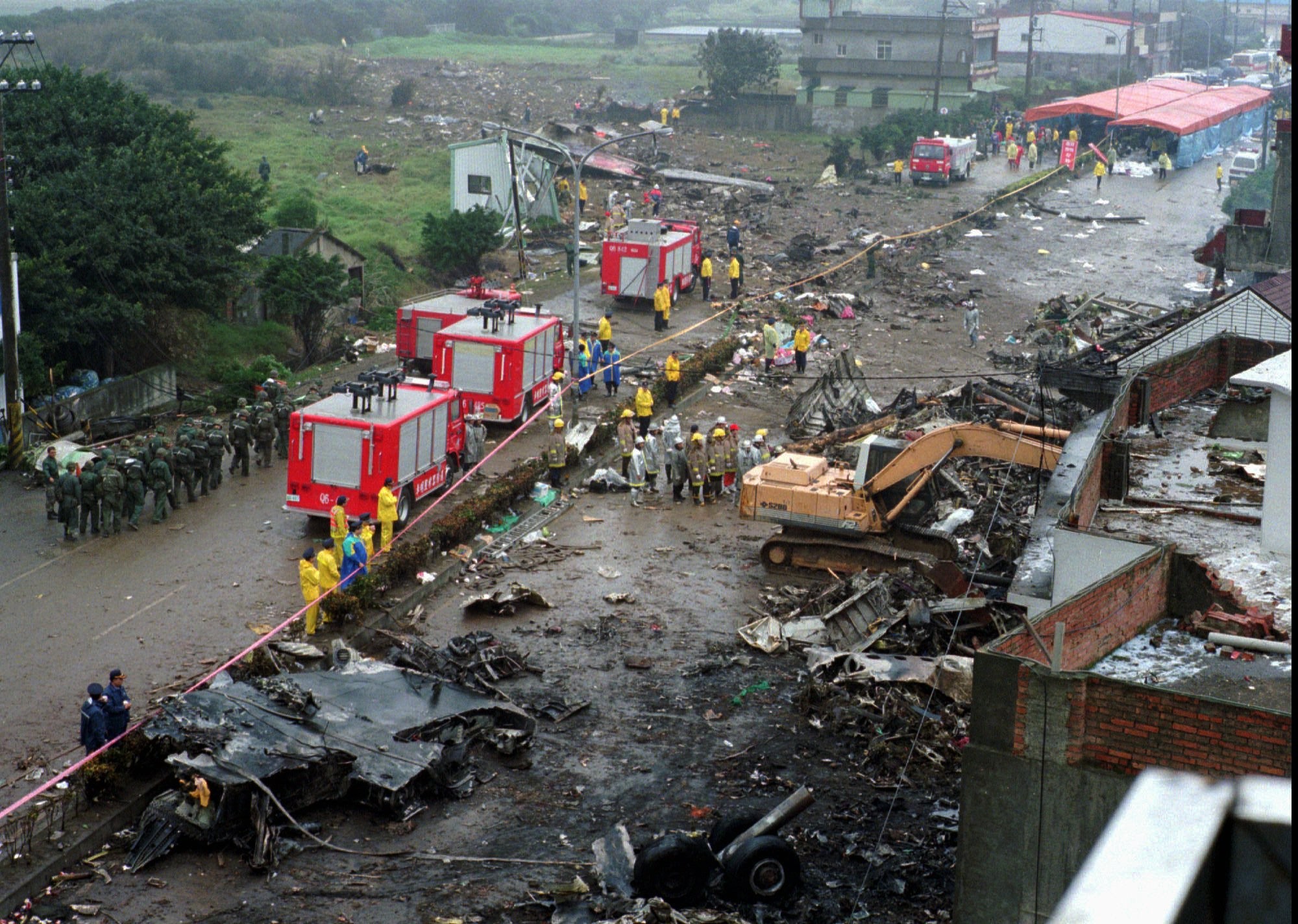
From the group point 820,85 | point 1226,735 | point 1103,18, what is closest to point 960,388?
point 1226,735

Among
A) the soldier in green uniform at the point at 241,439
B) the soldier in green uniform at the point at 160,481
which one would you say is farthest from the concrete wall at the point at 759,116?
the soldier in green uniform at the point at 160,481

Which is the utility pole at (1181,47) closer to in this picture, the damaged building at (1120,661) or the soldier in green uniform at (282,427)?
the soldier in green uniform at (282,427)

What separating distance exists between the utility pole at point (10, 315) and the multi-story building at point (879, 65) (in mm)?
51630

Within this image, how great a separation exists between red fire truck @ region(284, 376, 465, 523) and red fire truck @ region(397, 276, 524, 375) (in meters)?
7.71

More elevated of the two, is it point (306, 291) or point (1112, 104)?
point (1112, 104)

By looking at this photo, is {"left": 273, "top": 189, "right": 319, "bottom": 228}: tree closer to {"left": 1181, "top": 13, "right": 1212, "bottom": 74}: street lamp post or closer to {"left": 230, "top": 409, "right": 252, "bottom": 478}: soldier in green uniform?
{"left": 230, "top": 409, "right": 252, "bottom": 478}: soldier in green uniform

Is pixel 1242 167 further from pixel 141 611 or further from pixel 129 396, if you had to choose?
pixel 141 611

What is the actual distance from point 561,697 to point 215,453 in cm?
904

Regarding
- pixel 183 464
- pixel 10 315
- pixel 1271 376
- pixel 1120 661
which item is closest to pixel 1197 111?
pixel 10 315

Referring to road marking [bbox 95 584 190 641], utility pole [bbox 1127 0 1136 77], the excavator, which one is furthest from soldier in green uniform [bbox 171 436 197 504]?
utility pole [bbox 1127 0 1136 77]

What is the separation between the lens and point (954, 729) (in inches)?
631

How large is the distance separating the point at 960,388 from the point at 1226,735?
745 inches

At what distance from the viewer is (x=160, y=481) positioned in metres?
21.7

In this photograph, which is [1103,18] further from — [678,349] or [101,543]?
[101,543]
